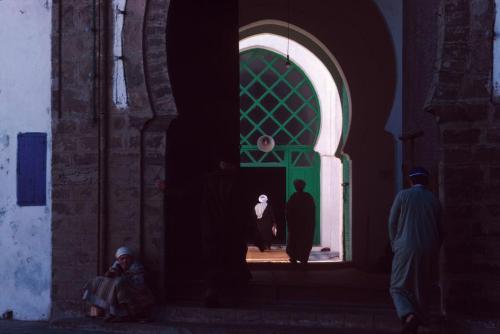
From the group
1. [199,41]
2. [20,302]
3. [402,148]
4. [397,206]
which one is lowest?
[20,302]

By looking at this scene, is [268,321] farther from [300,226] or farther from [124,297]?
[300,226]

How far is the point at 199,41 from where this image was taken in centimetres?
795

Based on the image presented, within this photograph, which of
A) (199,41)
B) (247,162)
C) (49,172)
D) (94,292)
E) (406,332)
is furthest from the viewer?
(247,162)

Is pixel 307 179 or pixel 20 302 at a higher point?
pixel 307 179

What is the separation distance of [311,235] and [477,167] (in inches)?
199

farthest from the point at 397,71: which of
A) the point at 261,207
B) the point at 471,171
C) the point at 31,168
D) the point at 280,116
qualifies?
the point at 261,207

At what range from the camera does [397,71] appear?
10.1 m

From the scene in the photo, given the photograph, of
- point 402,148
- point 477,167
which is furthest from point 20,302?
point 402,148

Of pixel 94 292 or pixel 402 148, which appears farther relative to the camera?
pixel 402 148

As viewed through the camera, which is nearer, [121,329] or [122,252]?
[121,329]

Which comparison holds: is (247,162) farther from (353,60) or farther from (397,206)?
(397,206)

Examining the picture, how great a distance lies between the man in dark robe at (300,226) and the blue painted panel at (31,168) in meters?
4.44

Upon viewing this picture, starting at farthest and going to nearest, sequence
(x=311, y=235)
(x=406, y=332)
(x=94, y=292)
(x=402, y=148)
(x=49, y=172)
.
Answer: (x=311, y=235), (x=402, y=148), (x=49, y=172), (x=94, y=292), (x=406, y=332)

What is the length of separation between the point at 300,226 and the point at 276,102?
4629 mm
